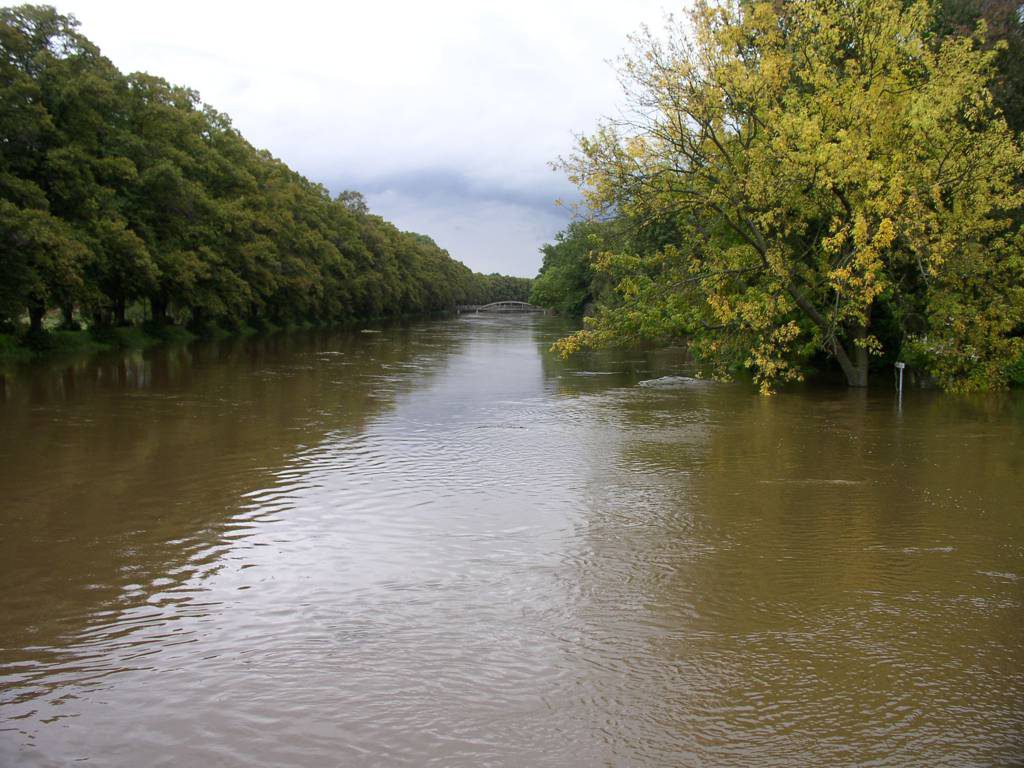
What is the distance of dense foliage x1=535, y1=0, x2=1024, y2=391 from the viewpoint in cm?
2022

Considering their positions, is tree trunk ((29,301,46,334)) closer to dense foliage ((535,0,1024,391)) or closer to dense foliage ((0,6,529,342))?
dense foliage ((0,6,529,342))

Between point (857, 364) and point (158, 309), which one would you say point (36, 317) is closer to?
point (158, 309)

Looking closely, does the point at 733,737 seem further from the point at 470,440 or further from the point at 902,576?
the point at 470,440

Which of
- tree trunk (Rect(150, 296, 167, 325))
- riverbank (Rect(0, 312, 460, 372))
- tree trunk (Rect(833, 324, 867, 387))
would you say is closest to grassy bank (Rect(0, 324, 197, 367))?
riverbank (Rect(0, 312, 460, 372))

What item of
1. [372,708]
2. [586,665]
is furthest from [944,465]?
[372,708]

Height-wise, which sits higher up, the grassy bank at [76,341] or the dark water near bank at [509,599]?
the grassy bank at [76,341]

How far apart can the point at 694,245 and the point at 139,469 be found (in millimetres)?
17180

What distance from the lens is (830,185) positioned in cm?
1988

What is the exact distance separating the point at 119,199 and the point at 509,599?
3503cm

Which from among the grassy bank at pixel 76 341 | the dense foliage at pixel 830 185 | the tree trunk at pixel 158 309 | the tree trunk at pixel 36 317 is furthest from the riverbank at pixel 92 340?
the dense foliage at pixel 830 185

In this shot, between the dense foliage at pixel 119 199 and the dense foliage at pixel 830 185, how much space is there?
1929cm

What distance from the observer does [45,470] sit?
12.2 m

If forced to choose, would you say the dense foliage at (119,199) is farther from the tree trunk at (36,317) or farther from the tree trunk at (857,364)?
the tree trunk at (857,364)

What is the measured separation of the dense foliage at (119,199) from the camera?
97.1ft
